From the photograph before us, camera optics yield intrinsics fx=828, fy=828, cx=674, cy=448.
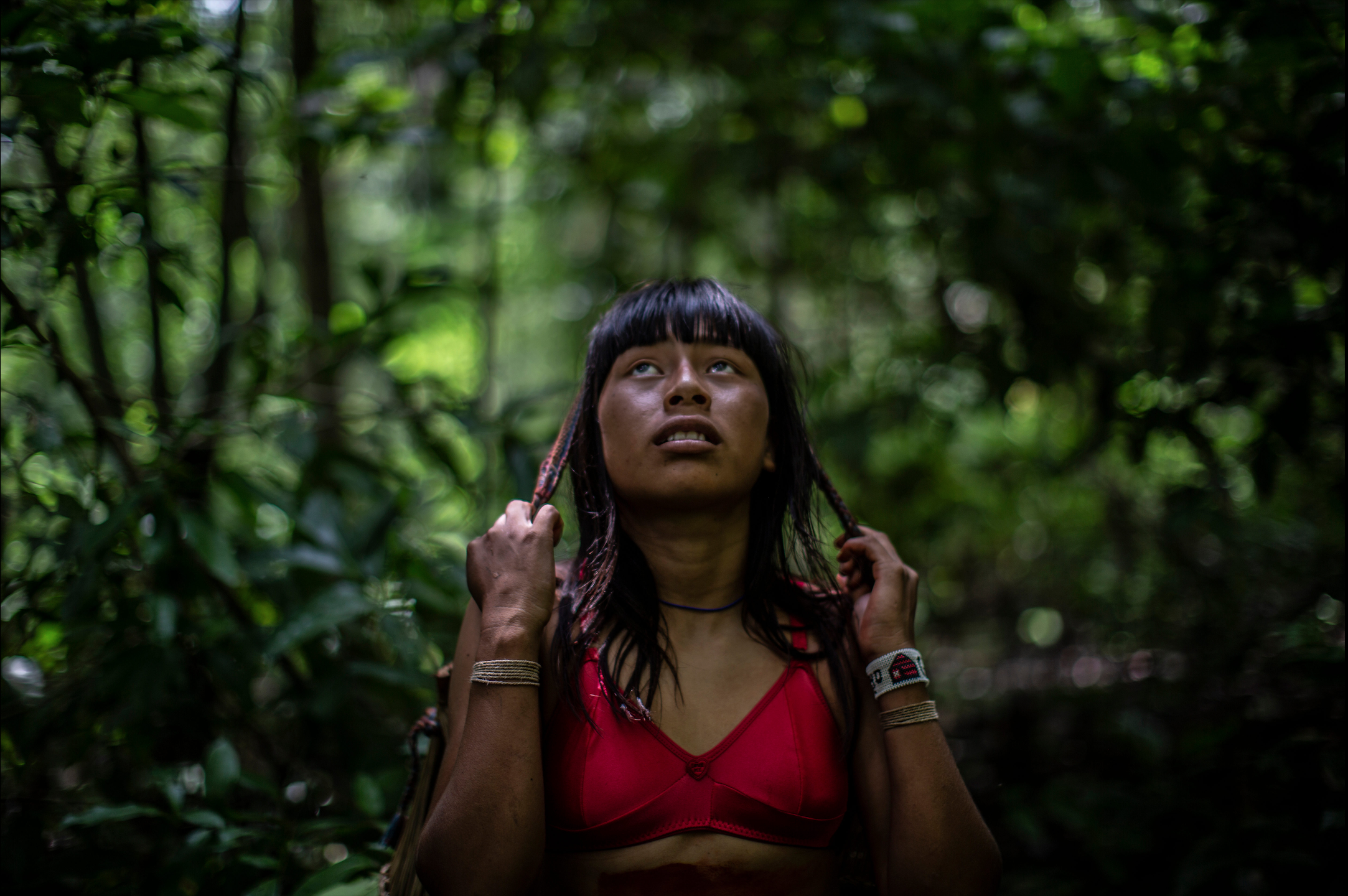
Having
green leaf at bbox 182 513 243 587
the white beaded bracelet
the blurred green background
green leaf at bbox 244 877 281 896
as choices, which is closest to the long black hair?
the white beaded bracelet

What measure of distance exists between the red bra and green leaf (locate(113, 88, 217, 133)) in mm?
1456

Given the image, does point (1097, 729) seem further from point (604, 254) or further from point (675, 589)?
point (604, 254)

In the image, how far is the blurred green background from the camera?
194 centimetres

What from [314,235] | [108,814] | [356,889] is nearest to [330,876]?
[356,889]

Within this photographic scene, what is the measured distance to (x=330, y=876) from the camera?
1577 mm

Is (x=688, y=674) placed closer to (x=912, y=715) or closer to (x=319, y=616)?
(x=912, y=715)

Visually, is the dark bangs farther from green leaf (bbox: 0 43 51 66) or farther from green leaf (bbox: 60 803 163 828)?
green leaf (bbox: 60 803 163 828)

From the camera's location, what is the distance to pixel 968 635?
417 centimetres

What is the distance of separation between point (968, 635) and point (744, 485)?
10.2ft

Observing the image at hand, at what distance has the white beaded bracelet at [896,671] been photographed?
1420 millimetres

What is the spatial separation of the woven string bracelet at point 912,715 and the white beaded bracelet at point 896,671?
0.12 ft

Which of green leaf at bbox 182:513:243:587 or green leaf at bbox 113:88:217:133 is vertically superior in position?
green leaf at bbox 113:88:217:133

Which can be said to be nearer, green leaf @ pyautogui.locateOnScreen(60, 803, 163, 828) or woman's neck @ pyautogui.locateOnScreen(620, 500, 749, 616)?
woman's neck @ pyautogui.locateOnScreen(620, 500, 749, 616)

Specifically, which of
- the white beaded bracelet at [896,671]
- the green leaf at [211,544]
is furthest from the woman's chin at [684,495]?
the green leaf at [211,544]
